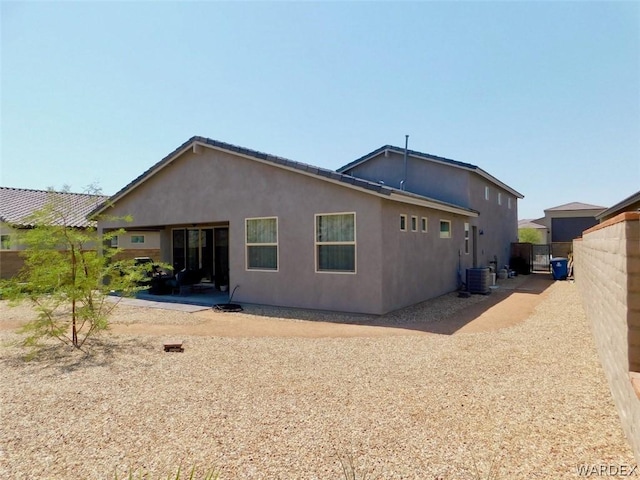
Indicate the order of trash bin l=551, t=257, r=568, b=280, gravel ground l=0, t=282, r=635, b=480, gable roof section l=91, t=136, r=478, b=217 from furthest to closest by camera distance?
trash bin l=551, t=257, r=568, b=280 → gable roof section l=91, t=136, r=478, b=217 → gravel ground l=0, t=282, r=635, b=480

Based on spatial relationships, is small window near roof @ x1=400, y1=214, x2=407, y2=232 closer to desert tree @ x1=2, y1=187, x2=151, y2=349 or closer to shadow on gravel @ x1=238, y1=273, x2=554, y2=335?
shadow on gravel @ x1=238, y1=273, x2=554, y2=335

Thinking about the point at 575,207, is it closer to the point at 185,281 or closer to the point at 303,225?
the point at 303,225

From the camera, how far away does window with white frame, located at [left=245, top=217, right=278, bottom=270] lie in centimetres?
1149

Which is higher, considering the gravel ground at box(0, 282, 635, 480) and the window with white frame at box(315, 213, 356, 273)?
the window with white frame at box(315, 213, 356, 273)

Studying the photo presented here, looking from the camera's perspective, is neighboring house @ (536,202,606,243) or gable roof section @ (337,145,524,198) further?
neighboring house @ (536,202,606,243)

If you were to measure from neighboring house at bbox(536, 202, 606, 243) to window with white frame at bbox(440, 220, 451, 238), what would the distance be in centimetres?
2052

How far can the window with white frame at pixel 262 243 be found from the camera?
452 inches

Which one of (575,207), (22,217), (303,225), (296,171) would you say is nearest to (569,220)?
(575,207)

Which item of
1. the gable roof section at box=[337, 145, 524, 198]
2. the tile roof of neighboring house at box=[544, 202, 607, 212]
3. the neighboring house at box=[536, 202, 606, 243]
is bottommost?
the neighboring house at box=[536, 202, 606, 243]

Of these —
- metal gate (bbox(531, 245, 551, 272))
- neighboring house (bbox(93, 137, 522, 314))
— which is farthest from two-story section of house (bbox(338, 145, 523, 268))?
metal gate (bbox(531, 245, 551, 272))

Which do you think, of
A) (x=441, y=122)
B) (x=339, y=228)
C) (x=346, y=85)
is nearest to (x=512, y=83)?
(x=441, y=122)

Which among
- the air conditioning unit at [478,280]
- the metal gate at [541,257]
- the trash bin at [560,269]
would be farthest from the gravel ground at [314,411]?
the metal gate at [541,257]

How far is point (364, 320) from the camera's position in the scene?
9.29 metres

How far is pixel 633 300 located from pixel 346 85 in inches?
459
